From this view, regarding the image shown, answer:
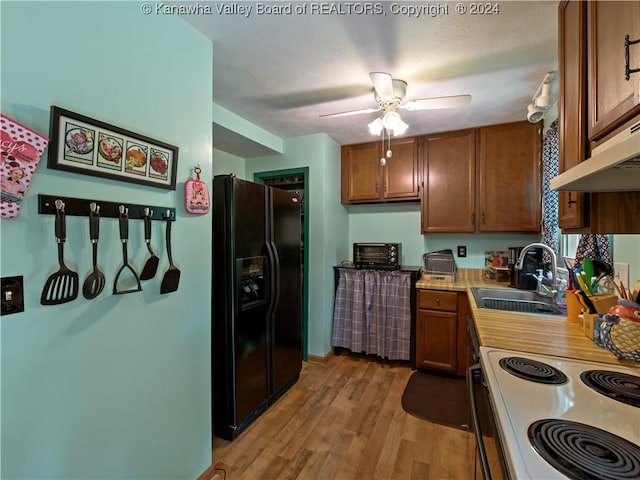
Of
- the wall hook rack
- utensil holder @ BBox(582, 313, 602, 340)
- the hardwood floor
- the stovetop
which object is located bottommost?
the hardwood floor

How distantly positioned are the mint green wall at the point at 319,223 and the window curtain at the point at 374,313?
0.15 m

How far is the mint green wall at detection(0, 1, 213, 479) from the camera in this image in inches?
34.2

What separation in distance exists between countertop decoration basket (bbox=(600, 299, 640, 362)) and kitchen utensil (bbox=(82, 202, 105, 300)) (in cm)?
192

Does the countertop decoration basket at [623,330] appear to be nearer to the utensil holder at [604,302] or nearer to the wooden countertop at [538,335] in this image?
the wooden countertop at [538,335]

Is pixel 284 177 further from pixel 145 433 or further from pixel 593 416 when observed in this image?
pixel 593 416

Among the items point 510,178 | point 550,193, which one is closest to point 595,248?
point 550,193

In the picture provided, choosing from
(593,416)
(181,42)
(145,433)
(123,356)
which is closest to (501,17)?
(181,42)

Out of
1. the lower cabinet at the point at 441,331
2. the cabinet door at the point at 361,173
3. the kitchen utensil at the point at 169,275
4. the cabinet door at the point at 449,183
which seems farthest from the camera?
the cabinet door at the point at 361,173

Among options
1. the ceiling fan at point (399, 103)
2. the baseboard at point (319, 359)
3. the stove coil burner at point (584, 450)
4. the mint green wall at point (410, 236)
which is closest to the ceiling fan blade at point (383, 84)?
the ceiling fan at point (399, 103)

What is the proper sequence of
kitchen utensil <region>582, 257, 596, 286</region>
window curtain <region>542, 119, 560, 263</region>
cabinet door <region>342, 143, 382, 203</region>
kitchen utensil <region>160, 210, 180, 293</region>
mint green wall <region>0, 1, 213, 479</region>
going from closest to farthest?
mint green wall <region>0, 1, 213, 479</region>
kitchen utensil <region>160, 210, 180, 293</region>
kitchen utensil <region>582, 257, 596, 286</region>
window curtain <region>542, 119, 560, 263</region>
cabinet door <region>342, 143, 382, 203</region>

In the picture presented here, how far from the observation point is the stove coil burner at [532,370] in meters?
0.94

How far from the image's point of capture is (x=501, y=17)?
1342 millimetres

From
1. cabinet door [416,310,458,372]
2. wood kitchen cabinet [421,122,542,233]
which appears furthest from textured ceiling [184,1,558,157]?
cabinet door [416,310,458,372]

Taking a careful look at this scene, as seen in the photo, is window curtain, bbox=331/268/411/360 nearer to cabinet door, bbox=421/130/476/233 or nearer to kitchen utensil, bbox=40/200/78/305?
cabinet door, bbox=421/130/476/233
